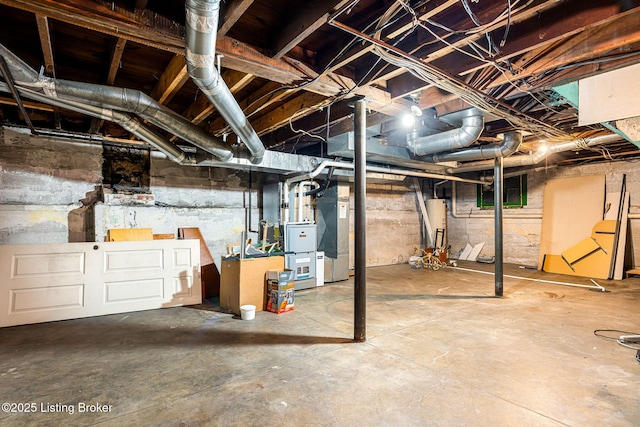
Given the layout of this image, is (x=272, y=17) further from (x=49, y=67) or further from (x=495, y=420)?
(x=495, y=420)

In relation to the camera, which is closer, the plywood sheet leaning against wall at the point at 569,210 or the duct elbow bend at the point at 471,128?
the duct elbow bend at the point at 471,128

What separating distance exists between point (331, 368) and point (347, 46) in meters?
2.24

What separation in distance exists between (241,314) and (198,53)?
102 inches

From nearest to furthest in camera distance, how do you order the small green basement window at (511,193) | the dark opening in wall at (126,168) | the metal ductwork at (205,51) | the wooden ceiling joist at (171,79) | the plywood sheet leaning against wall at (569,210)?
the metal ductwork at (205,51) → the wooden ceiling joist at (171,79) → the dark opening in wall at (126,168) → the plywood sheet leaning against wall at (569,210) → the small green basement window at (511,193)

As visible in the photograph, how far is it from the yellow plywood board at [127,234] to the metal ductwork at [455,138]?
389 cm

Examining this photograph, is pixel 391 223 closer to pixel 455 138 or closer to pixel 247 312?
pixel 455 138

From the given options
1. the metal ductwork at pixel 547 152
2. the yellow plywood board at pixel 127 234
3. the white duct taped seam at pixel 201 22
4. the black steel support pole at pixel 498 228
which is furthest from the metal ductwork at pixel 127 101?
the metal ductwork at pixel 547 152

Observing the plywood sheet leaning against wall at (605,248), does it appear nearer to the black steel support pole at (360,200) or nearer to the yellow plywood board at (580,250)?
the yellow plywood board at (580,250)

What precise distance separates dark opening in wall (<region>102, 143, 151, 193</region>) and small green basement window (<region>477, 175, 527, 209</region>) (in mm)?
7042

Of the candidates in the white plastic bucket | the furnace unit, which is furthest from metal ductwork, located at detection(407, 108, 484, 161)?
the white plastic bucket

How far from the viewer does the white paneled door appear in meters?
3.29

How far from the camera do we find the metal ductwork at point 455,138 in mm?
3501

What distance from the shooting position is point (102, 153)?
14.4 ft

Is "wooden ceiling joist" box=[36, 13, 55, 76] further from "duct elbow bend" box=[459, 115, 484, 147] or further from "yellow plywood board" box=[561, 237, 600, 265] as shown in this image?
"yellow plywood board" box=[561, 237, 600, 265]
